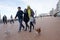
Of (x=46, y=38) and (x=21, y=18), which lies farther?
(x=21, y=18)

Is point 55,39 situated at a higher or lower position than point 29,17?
lower

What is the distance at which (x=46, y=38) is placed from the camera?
12781 mm

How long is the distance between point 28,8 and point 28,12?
0.26m

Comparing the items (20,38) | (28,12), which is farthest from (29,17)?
(20,38)

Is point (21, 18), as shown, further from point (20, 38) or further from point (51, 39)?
point (51, 39)

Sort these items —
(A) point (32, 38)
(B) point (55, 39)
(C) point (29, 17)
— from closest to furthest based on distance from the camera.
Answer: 1. (B) point (55, 39)
2. (A) point (32, 38)
3. (C) point (29, 17)

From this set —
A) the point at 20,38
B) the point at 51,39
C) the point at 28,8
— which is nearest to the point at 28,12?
the point at 28,8

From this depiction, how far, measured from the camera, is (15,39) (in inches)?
526

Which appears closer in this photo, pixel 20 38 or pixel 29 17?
pixel 20 38

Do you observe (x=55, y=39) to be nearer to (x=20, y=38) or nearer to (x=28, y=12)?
(x=20, y=38)

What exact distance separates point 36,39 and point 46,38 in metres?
0.54

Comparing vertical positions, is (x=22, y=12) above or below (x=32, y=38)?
above

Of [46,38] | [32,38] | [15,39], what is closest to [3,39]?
[15,39]

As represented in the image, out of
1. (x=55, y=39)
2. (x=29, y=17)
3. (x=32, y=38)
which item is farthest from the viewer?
(x=29, y=17)
